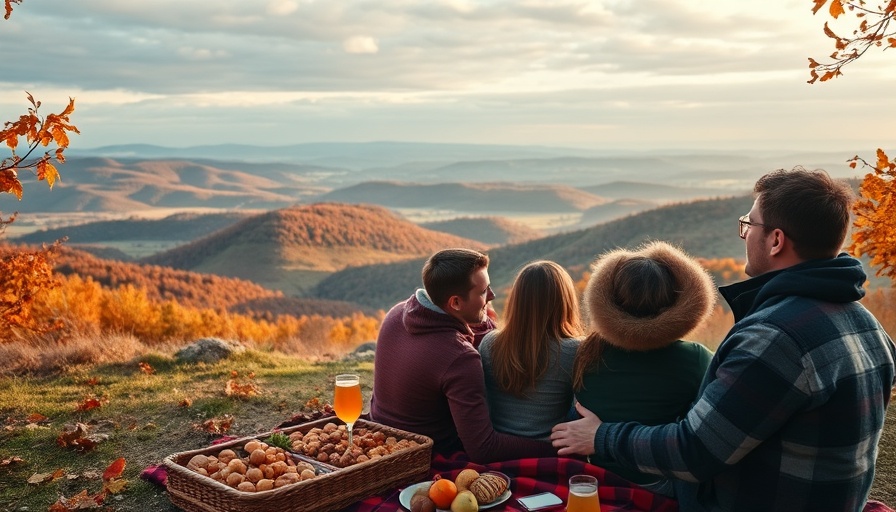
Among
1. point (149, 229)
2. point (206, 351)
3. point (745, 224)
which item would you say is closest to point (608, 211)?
point (149, 229)

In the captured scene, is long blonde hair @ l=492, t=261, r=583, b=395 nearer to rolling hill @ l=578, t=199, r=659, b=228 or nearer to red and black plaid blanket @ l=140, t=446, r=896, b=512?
red and black plaid blanket @ l=140, t=446, r=896, b=512

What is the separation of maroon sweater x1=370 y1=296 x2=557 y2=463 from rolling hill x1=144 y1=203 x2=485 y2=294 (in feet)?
280

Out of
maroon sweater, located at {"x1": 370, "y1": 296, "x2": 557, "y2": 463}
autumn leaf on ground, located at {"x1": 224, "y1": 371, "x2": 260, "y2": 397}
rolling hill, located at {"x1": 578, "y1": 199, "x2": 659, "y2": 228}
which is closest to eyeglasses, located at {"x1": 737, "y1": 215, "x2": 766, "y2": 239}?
maroon sweater, located at {"x1": 370, "y1": 296, "x2": 557, "y2": 463}

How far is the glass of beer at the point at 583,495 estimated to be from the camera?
3107 mm

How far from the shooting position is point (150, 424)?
22.0 feet

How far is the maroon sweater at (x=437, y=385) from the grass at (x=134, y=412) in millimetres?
1629

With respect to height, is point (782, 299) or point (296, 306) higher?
point (782, 299)

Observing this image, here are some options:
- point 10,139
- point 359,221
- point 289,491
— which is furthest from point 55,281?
point 359,221

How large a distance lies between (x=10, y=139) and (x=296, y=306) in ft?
209

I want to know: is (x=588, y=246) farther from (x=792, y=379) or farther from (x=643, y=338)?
(x=792, y=379)

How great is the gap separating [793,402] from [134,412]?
19.7 feet

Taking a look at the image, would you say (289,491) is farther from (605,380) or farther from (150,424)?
(150,424)

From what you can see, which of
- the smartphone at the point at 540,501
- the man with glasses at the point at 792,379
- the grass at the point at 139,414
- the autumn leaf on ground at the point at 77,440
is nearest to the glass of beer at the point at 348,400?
the smartphone at the point at 540,501

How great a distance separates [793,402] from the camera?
2938 millimetres
